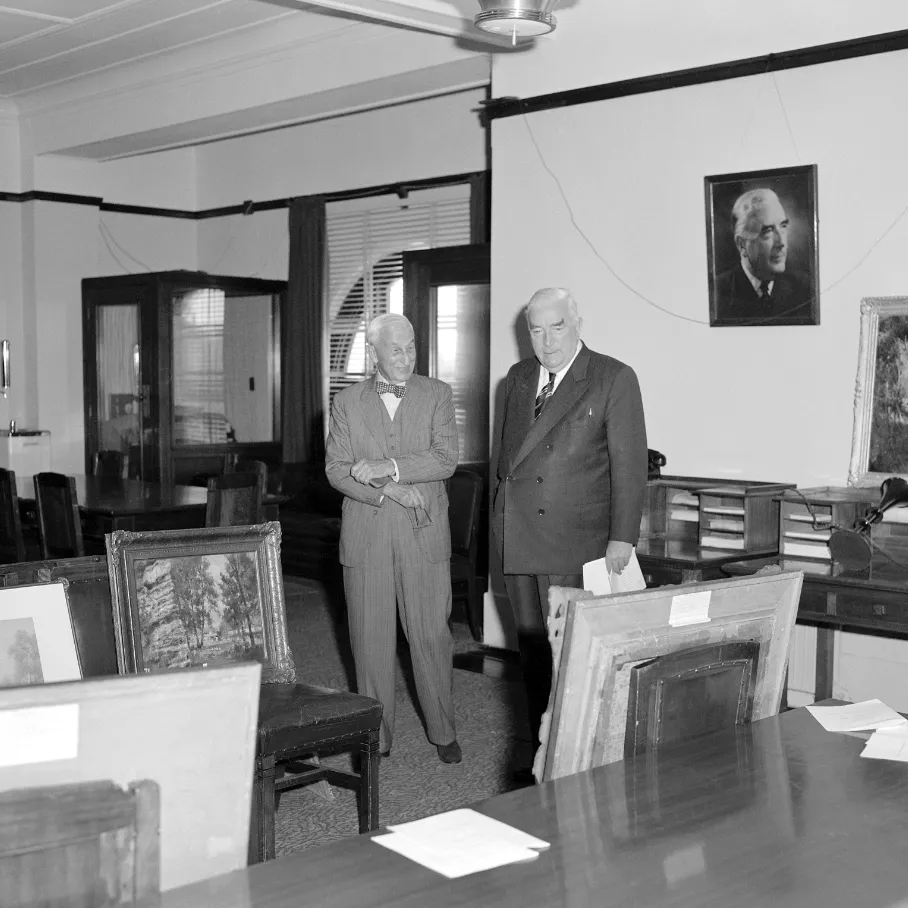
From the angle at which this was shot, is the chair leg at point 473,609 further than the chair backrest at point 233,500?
Yes

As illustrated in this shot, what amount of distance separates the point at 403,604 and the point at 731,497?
Result: 157 centimetres

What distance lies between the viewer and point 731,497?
524 centimetres

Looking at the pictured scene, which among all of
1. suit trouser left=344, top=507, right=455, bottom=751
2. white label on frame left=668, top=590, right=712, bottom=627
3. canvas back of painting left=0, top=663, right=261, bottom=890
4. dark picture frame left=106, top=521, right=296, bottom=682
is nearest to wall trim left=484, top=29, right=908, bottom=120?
suit trouser left=344, top=507, right=455, bottom=751

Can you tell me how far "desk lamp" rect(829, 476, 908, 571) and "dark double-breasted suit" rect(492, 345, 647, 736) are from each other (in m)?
0.91

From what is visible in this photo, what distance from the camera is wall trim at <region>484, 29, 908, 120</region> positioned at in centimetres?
515

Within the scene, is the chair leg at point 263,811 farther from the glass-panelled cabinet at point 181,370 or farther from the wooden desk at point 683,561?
the glass-panelled cabinet at point 181,370

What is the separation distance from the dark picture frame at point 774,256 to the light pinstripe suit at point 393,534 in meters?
1.74

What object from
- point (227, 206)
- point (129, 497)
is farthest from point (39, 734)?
point (227, 206)

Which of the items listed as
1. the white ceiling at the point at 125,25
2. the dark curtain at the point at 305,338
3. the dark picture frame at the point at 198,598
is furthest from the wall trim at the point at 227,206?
the dark picture frame at the point at 198,598

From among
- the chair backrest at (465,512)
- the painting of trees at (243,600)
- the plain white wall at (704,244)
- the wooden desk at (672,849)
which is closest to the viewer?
the wooden desk at (672,849)

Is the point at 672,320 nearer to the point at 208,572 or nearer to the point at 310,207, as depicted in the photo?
the point at 208,572

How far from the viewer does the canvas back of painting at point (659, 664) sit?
6.97ft

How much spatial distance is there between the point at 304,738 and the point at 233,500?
3.17 metres

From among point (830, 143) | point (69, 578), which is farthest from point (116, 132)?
point (69, 578)
